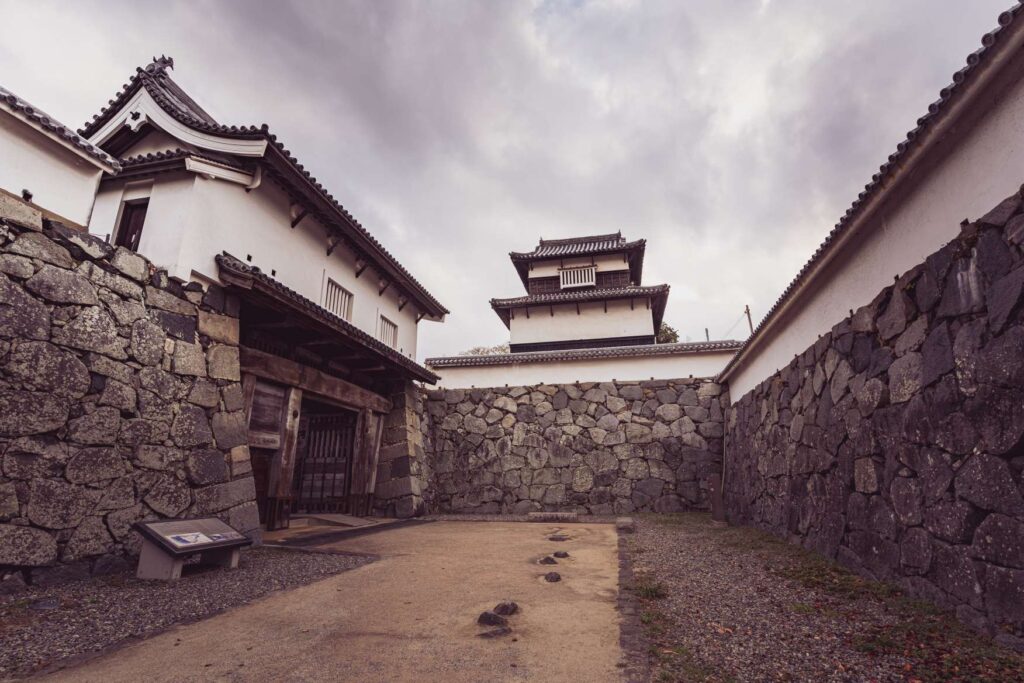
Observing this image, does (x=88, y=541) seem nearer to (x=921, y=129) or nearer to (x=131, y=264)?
(x=131, y=264)

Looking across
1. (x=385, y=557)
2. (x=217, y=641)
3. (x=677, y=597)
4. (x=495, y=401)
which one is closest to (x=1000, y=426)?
(x=677, y=597)

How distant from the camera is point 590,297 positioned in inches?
766

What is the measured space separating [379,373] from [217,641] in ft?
28.1

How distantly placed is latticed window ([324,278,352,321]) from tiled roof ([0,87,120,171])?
432 cm

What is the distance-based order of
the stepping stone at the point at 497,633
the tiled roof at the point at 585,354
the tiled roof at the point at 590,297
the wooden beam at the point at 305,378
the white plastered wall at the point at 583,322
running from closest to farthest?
the stepping stone at the point at 497,633 < the wooden beam at the point at 305,378 < the tiled roof at the point at 585,354 < the tiled roof at the point at 590,297 < the white plastered wall at the point at 583,322

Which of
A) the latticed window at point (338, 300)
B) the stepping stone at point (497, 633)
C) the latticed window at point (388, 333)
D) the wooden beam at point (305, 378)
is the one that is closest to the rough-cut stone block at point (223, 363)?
the wooden beam at point (305, 378)

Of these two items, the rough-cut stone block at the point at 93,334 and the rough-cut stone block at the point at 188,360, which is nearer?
the rough-cut stone block at the point at 93,334

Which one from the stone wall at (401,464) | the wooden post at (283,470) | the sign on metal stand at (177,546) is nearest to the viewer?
the sign on metal stand at (177,546)

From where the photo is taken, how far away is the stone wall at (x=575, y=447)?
12242 mm

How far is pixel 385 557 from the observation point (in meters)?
6.18

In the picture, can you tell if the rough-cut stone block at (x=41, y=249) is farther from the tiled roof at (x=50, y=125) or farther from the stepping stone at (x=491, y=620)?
the stepping stone at (x=491, y=620)

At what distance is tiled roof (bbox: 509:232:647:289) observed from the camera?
21.2 metres

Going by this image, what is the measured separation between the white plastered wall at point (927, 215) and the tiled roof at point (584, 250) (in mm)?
14581

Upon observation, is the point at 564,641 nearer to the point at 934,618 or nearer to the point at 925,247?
the point at 934,618
